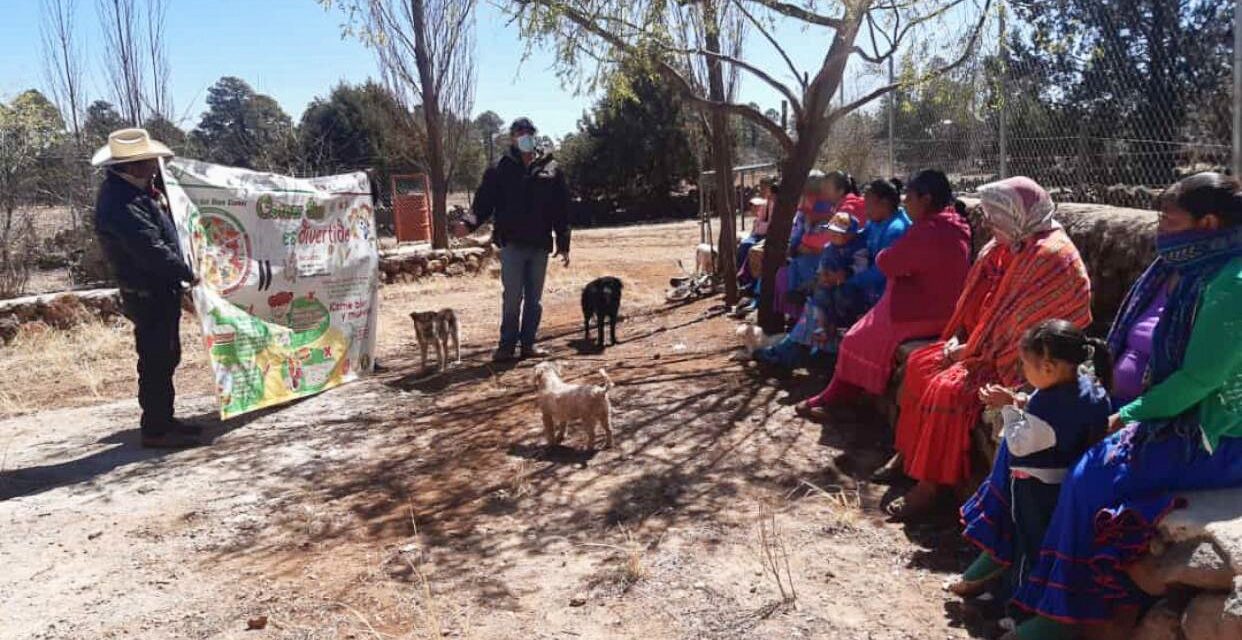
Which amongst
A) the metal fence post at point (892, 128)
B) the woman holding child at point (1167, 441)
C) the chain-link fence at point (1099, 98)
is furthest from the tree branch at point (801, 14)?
the woman holding child at point (1167, 441)

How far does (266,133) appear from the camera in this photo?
17.5m

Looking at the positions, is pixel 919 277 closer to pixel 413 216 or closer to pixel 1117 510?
pixel 1117 510

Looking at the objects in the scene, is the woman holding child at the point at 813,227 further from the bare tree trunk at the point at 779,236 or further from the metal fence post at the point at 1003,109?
the metal fence post at the point at 1003,109

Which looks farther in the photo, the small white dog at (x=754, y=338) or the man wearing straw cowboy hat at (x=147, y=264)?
the small white dog at (x=754, y=338)

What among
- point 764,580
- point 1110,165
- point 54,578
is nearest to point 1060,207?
point 1110,165

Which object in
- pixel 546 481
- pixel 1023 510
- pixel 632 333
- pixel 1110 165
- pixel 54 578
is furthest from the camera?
pixel 632 333

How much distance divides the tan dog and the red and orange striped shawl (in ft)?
14.3

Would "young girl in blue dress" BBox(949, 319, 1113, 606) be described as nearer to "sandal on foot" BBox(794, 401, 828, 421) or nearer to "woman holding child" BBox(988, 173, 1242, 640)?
"woman holding child" BBox(988, 173, 1242, 640)

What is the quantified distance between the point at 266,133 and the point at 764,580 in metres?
16.5

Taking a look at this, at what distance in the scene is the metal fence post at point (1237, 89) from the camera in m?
3.65

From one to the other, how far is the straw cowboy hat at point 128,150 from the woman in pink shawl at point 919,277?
4.19 metres

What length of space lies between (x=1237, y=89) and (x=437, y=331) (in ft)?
17.6

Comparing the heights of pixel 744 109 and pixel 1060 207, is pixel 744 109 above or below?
above

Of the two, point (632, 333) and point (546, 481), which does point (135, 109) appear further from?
point (546, 481)
